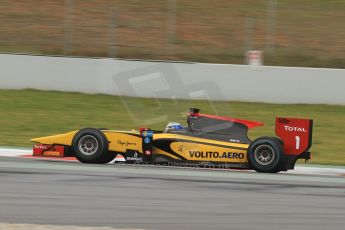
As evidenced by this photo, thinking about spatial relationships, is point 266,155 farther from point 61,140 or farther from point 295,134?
point 61,140

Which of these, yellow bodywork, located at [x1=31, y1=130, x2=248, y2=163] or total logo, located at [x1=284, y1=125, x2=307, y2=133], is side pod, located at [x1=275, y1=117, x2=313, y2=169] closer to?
total logo, located at [x1=284, y1=125, x2=307, y2=133]

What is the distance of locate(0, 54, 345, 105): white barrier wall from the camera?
18141 millimetres

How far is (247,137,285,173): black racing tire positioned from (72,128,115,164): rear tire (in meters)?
1.90

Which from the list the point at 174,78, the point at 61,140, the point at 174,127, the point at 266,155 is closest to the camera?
the point at 266,155

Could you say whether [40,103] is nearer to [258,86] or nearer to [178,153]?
[258,86]

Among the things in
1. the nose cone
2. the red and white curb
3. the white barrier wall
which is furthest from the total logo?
the white barrier wall

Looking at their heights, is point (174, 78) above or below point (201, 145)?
above

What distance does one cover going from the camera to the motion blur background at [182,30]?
2039cm

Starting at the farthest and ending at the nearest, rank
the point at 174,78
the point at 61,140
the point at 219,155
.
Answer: the point at 174,78 < the point at 61,140 < the point at 219,155

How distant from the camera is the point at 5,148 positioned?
13086 millimetres

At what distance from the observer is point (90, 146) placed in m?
11.0

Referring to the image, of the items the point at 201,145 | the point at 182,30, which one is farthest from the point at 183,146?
the point at 182,30

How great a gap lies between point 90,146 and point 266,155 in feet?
7.51

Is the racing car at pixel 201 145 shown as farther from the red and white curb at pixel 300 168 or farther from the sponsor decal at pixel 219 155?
the red and white curb at pixel 300 168
